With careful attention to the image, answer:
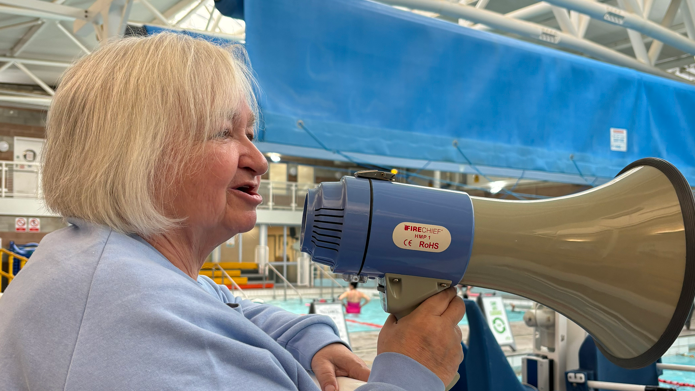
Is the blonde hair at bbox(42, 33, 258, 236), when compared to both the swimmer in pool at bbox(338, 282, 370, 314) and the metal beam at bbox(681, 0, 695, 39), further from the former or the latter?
the swimmer in pool at bbox(338, 282, 370, 314)

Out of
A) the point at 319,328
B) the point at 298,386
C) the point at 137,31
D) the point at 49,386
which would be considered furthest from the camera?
the point at 137,31

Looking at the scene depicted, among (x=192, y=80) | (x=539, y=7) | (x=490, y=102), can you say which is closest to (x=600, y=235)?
(x=192, y=80)

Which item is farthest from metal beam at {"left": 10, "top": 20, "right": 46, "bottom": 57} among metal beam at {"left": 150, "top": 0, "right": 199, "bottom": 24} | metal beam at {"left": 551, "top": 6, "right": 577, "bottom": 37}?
metal beam at {"left": 551, "top": 6, "right": 577, "bottom": 37}

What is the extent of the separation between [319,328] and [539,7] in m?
6.91

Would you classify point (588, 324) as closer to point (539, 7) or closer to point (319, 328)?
point (319, 328)

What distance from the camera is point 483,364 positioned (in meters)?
1.98

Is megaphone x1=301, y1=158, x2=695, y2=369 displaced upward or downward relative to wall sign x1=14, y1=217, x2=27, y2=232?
upward

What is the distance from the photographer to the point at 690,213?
0.76 metres

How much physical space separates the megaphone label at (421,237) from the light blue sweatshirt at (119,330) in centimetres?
26

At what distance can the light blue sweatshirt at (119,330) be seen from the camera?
51cm

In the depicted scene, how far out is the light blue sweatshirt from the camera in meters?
0.51

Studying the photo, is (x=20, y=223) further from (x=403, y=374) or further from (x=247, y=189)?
(x=403, y=374)

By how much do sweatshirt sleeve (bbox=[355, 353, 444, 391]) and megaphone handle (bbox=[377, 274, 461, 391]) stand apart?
112 millimetres

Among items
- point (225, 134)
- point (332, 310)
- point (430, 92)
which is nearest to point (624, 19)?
point (332, 310)
